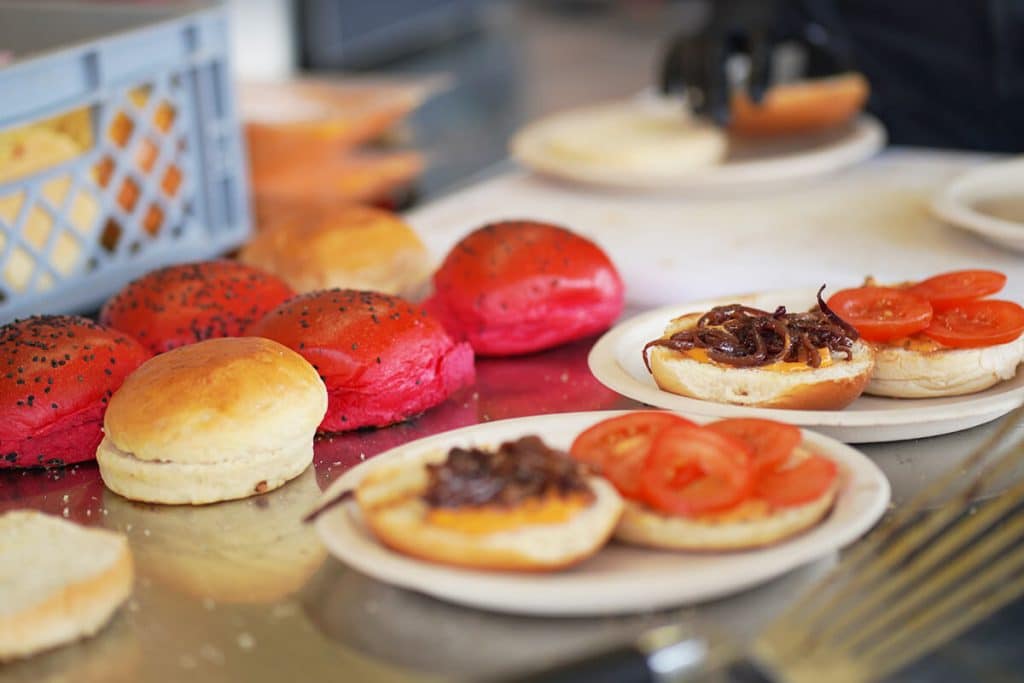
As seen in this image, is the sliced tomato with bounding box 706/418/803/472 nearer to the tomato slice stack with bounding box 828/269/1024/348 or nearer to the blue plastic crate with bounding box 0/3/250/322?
the tomato slice stack with bounding box 828/269/1024/348

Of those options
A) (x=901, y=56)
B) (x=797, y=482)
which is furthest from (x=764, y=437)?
(x=901, y=56)

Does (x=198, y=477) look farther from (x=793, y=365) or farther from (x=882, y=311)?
(x=882, y=311)

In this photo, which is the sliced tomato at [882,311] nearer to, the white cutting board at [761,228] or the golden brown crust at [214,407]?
the white cutting board at [761,228]

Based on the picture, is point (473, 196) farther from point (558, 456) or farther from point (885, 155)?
point (558, 456)

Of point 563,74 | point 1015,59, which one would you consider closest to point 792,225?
point 1015,59

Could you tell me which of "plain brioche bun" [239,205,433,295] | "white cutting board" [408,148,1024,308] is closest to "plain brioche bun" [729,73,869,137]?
"white cutting board" [408,148,1024,308]
